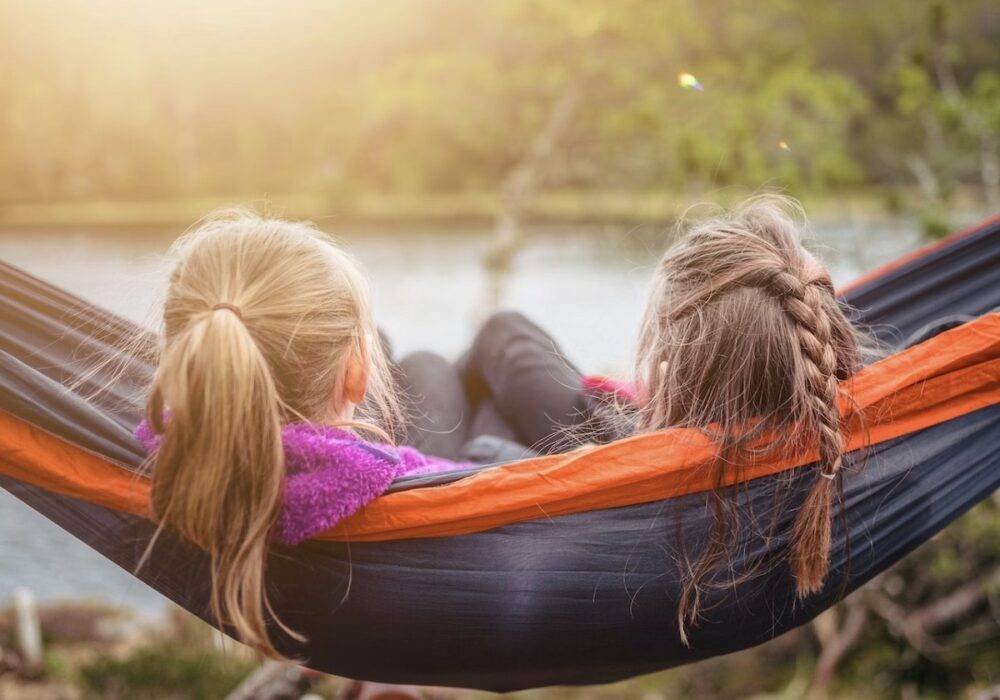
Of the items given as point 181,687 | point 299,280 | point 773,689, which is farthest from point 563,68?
point 299,280

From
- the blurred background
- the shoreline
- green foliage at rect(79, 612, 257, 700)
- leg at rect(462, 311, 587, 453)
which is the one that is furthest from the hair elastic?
green foliage at rect(79, 612, 257, 700)

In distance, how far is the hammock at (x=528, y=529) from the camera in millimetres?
1029

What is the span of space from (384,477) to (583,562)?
0.27 meters

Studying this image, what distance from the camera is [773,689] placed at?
3.49 m

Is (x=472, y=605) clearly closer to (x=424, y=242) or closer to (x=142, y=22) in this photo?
(x=142, y=22)

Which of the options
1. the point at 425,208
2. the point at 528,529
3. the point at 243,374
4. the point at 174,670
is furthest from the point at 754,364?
the point at 425,208

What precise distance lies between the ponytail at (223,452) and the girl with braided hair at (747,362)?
1.59ft

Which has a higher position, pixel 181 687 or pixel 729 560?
pixel 729 560

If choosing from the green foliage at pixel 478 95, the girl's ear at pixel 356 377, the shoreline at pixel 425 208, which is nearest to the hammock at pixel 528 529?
the girl's ear at pixel 356 377

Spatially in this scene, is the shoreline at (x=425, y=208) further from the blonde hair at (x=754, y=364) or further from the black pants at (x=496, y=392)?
the blonde hair at (x=754, y=364)

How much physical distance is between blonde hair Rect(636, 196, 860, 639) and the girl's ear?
14.6 inches

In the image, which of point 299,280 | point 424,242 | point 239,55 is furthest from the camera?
point 424,242

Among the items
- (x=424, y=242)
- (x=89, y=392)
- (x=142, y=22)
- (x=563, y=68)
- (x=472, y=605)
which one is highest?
(x=142, y=22)

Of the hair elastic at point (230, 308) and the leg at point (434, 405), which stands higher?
the hair elastic at point (230, 308)
